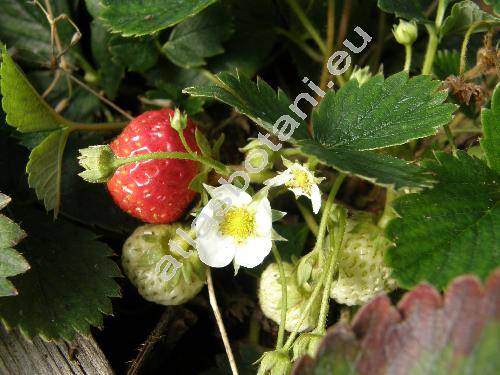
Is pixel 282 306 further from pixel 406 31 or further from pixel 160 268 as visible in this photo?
pixel 406 31

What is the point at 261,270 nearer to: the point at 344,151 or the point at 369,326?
the point at 344,151

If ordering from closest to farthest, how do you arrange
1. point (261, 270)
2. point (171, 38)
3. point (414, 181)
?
point (414, 181) → point (261, 270) → point (171, 38)

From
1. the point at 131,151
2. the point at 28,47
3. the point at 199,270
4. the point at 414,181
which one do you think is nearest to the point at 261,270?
the point at 199,270

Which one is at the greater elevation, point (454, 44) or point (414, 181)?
point (414, 181)

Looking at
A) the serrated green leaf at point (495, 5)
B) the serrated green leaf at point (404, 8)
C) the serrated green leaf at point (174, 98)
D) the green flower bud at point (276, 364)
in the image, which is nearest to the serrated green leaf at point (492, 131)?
the serrated green leaf at point (495, 5)

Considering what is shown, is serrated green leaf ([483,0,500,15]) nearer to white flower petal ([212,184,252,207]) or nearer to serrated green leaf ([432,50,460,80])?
serrated green leaf ([432,50,460,80])

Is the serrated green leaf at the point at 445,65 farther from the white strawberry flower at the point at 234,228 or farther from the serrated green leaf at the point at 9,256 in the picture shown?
the serrated green leaf at the point at 9,256

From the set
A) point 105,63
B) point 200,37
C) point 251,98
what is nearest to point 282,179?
point 251,98

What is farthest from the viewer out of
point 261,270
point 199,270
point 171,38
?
point 171,38
